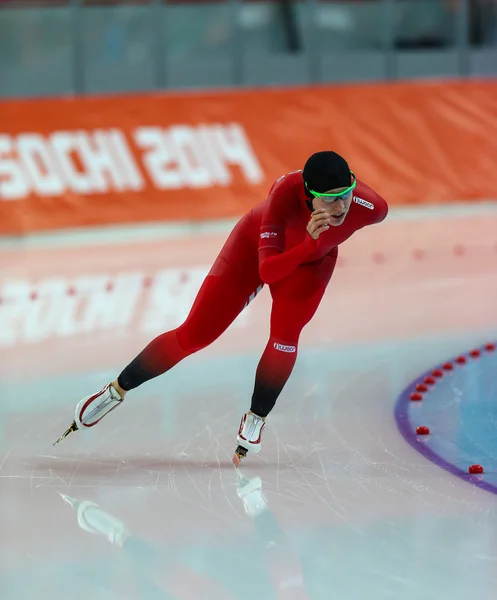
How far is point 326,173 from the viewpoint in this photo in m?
3.02

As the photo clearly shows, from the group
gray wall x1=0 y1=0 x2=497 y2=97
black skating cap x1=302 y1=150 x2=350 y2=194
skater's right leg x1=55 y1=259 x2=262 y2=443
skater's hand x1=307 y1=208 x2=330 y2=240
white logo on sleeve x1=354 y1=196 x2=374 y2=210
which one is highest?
black skating cap x1=302 y1=150 x2=350 y2=194

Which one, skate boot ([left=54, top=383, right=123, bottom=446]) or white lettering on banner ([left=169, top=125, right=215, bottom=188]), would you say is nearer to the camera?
skate boot ([left=54, top=383, right=123, bottom=446])

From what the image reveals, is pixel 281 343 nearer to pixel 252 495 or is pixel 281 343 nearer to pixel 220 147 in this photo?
pixel 252 495

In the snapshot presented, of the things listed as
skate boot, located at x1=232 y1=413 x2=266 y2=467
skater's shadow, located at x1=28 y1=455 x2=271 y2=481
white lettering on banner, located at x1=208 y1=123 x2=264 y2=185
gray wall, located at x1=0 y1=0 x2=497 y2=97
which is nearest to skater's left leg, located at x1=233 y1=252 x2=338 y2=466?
skate boot, located at x1=232 y1=413 x2=266 y2=467

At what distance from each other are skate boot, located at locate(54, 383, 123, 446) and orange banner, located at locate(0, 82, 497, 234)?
18.0 feet

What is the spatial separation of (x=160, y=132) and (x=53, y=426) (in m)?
5.58

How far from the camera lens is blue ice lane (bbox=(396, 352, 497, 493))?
3.45 meters

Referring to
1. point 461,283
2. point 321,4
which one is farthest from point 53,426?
point 321,4

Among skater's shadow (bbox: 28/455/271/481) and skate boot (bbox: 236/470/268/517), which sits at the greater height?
skate boot (bbox: 236/470/268/517)

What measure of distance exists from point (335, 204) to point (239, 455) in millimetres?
949

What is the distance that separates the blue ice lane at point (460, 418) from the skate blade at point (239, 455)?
2.11 feet

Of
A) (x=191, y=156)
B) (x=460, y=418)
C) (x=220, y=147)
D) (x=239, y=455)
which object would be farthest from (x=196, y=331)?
(x=220, y=147)

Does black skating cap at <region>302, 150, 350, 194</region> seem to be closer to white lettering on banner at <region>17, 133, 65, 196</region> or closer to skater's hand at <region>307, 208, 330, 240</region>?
skater's hand at <region>307, 208, 330, 240</region>

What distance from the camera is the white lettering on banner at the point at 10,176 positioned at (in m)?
8.64
